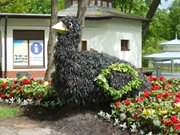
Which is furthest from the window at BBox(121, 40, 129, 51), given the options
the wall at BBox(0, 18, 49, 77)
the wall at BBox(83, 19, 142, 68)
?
the wall at BBox(0, 18, 49, 77)

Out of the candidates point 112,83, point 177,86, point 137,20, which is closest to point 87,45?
point 137,20

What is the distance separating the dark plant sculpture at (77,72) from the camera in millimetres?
9031

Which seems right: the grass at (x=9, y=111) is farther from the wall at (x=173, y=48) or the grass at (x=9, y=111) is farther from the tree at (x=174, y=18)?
the tree at (x=174, y=18)

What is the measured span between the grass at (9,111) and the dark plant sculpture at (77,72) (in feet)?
4.36

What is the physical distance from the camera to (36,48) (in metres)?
29.6

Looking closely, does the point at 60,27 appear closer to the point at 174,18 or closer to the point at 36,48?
the point at 36,48

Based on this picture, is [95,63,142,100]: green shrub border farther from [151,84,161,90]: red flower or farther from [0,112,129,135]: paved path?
[151,84,161,90]: red flower

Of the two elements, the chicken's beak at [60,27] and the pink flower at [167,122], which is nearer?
the pink flower at [167,122]

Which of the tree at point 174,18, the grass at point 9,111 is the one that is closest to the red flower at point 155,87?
the grass at point 9,111

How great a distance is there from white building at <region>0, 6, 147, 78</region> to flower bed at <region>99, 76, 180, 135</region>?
20.1 m

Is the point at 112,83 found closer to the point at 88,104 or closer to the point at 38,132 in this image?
the point at 88,104

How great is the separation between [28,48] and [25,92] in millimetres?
18361

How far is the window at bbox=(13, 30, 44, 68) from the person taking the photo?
2917 centimetres

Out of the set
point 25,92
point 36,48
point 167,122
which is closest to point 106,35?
point 36,48
